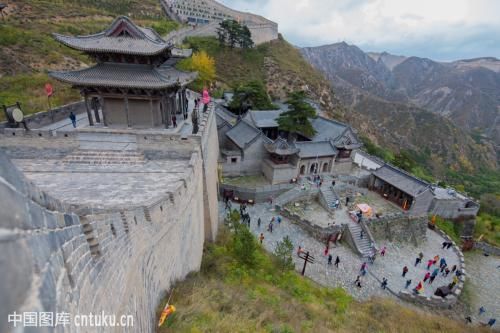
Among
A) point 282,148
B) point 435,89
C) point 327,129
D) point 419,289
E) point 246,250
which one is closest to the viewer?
point 246,250

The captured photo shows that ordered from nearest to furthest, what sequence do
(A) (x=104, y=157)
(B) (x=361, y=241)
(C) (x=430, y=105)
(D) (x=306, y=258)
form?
(A) (x=104, y=157) < (D) (x=306, y=258) < (B) (x=361, y=241) < (C) (x=430, y=105)

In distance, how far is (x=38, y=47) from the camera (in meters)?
28.2

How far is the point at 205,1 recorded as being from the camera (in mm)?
68500

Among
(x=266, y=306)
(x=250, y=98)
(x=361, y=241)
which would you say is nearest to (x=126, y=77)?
(x=266, y=306)

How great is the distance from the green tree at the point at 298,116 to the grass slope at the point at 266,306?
46.5 feet

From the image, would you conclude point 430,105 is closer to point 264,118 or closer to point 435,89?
point 435,89

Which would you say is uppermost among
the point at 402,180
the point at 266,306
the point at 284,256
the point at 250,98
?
the point at 250,98

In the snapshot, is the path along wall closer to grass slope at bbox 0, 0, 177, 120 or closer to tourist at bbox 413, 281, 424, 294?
tourist at bbox 413, 281, 424, 294

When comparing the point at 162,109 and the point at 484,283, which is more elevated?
the point at 162,109

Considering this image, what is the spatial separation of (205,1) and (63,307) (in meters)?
81.1

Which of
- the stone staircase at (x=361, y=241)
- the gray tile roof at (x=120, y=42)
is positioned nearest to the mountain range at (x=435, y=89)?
the stone staircase at (x=361, y=241)

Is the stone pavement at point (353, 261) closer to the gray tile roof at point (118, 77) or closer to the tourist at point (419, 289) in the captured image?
the tourist at point (419, 289)

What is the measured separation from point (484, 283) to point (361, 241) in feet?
30.6

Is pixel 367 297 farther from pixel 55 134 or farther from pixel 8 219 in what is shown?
pixel 55 134
